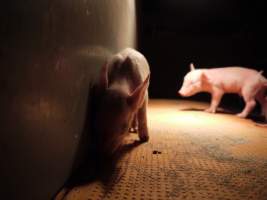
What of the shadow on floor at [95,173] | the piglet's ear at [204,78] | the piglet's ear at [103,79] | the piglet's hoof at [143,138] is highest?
the piglet's ear at [103,79]

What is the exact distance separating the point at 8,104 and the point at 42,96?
0.31 metres

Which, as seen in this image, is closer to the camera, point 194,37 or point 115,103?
point 115,103

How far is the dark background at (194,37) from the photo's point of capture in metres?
8.38

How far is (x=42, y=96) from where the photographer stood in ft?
4.55

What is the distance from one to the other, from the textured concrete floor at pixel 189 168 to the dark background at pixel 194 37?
16.4 ft

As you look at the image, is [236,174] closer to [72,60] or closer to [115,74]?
[115,74]

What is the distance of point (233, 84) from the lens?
5.49m

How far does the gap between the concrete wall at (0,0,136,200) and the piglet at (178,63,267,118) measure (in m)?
4.02

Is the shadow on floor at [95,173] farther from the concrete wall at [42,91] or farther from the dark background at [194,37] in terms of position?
the dark background at [194,37]

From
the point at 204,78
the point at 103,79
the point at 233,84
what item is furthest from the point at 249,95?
the point at 103,79

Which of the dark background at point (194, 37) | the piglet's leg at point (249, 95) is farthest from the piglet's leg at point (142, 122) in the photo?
the dark background at point (194, 37)

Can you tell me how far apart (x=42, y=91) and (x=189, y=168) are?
161 centimetres

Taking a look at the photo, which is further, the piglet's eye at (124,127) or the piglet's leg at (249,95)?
the piglet's leg at (249,95)

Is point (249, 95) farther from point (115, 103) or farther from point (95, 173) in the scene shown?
point (95, 173)
